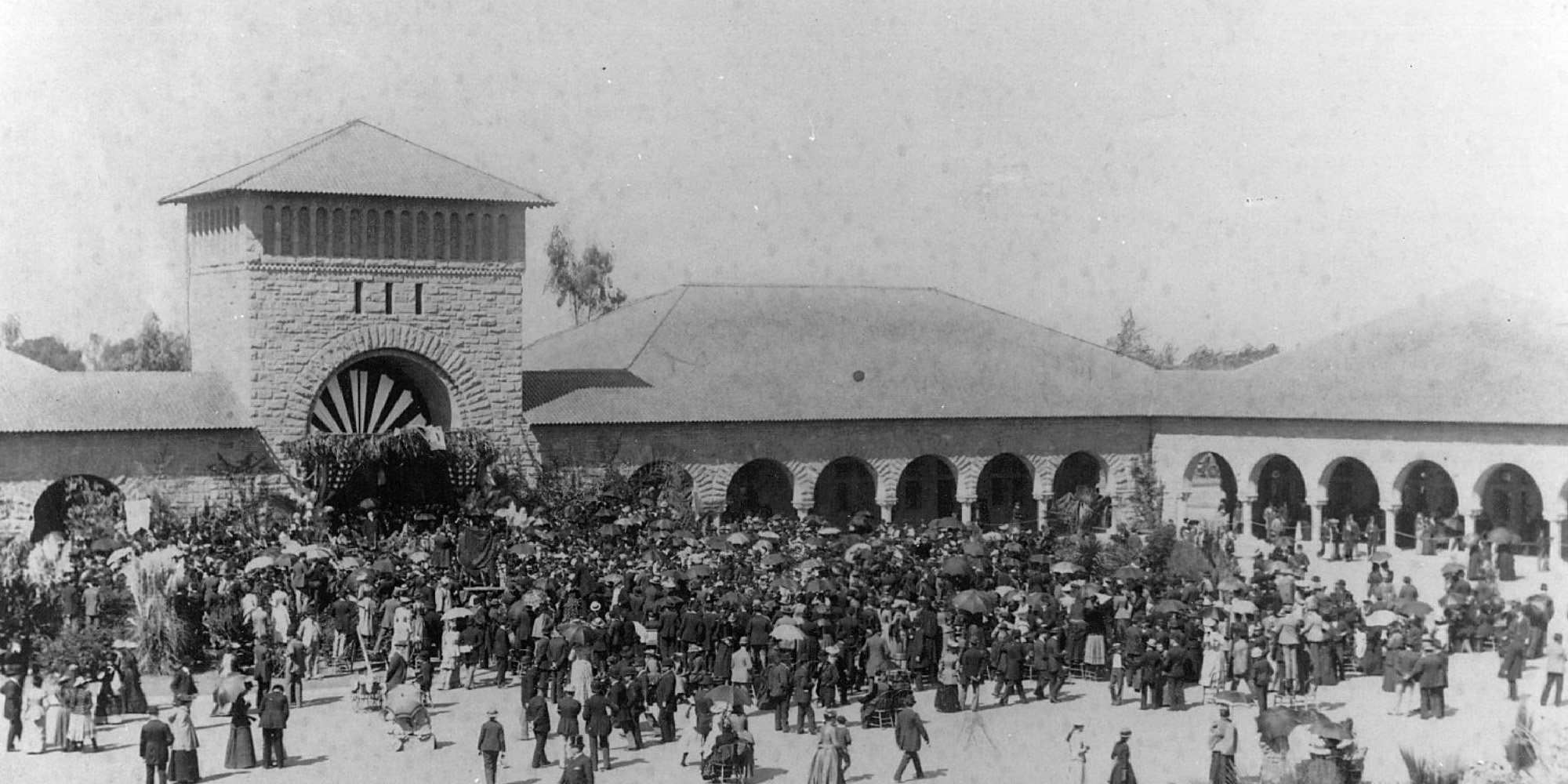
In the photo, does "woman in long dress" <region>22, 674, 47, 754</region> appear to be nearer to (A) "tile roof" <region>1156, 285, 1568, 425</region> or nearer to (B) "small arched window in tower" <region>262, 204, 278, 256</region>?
(B) "small arched window in tower" <region>262, 204, 278, 256</region>

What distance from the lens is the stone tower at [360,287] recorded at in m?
32.0

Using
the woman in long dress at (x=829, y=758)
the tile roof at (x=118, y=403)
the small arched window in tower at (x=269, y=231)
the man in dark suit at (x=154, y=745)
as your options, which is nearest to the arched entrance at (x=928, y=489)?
the small arched window in tower at (x=269, y=231)

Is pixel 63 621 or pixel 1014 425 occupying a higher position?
pixel 1014 425

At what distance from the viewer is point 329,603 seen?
84.3 feet

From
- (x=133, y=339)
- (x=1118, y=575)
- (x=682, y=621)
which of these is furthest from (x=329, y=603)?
(x=133, y=339)

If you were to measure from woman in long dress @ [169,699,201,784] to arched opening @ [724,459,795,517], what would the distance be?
20.8 m

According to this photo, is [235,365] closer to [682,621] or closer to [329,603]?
[329,603]

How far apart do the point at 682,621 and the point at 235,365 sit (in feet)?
42.3

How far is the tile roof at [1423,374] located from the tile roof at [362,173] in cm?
1625

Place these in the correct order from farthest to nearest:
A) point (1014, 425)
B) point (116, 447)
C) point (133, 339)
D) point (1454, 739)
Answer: point (133, 339), point (1014, 425), point (116, 447), point (1454, 739)

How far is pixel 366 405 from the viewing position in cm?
3353

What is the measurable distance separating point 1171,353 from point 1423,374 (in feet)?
169

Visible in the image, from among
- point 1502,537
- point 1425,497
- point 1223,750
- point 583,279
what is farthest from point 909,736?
point 583,279

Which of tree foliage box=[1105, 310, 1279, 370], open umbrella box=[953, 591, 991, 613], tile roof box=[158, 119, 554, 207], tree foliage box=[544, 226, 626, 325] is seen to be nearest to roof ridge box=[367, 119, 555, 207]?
tile roof box=[158, 119, 554, 207]
